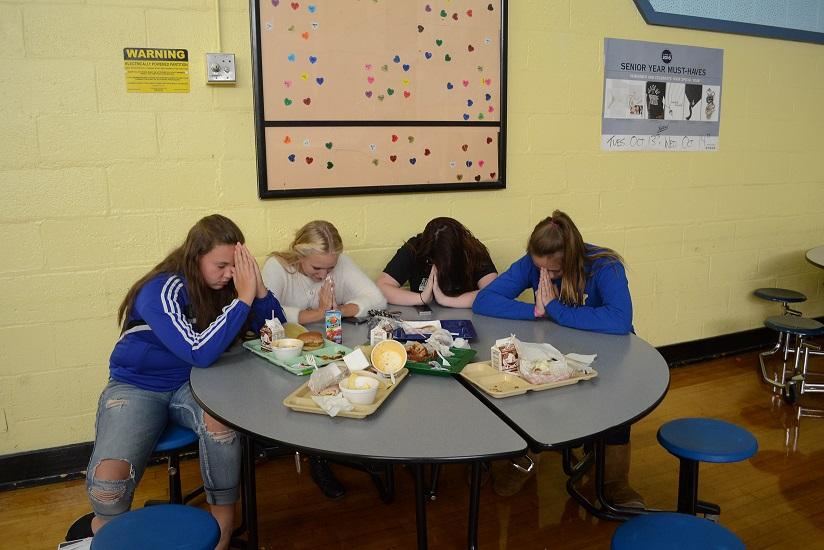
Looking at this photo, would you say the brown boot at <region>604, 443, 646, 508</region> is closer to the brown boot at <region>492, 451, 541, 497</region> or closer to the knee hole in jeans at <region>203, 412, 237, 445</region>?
A: the brown boot at <region>492, 451, 541, 497</region>

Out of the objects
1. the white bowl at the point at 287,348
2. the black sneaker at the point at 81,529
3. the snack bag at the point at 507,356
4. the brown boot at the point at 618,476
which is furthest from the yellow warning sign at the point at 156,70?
the brown boot at the point at 618,476

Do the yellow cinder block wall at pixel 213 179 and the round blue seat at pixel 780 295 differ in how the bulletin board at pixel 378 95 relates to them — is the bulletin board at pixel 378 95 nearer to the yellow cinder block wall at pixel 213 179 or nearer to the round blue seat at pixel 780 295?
the yellow cinder block wall at pixel 213 179

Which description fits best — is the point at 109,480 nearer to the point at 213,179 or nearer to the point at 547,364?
the point at 547,364

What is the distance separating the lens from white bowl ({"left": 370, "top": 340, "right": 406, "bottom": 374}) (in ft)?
5.89

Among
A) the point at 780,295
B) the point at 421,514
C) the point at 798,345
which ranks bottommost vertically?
the point at 798,345

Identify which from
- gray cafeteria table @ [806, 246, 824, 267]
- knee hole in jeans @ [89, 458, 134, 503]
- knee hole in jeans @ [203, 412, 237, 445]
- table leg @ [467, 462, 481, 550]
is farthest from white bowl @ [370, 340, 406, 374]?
gray cafeteria table @ [806, 246, 824, 267]

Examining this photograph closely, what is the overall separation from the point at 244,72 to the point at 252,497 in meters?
1.76

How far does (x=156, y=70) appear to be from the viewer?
2648mm

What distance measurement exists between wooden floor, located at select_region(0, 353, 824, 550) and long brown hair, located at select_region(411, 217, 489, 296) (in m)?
0.81

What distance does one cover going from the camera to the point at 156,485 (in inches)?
107

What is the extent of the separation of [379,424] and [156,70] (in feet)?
6.16

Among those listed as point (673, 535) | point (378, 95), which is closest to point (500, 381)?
point (673, 535)

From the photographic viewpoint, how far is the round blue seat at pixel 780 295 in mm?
4000

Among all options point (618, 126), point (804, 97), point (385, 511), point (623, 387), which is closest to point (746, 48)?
point (804, 97)
